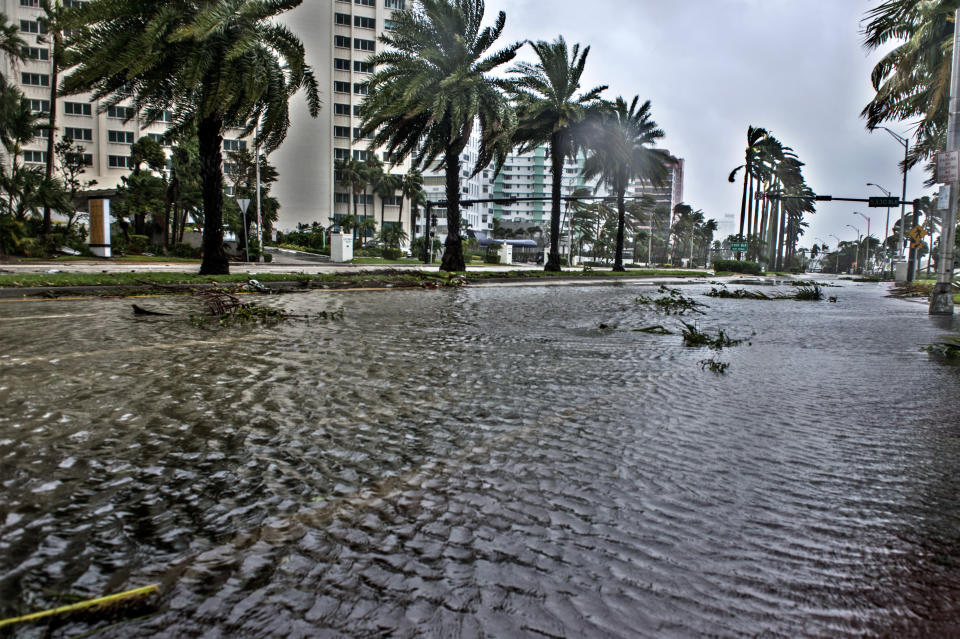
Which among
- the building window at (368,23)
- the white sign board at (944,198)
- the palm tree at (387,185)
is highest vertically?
the building window at (368,23)

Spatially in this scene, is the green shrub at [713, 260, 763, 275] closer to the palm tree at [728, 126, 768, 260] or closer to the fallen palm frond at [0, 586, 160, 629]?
the palm tree at [728, 126, 768, 260]

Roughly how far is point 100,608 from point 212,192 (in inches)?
825

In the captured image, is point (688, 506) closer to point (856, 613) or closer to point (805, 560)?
point (805, 560)

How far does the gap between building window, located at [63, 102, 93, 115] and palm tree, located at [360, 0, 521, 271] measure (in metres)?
60.9

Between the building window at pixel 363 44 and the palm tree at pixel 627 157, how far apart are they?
162 feet

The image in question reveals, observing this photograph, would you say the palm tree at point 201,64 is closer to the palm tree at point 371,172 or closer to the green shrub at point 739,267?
the green shrub at point 739,267

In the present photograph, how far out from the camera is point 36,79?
75.6m

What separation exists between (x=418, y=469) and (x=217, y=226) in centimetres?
2008

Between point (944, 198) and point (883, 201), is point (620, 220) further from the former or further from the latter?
point (944, 198)

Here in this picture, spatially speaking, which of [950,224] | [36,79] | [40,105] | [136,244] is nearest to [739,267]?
[950,224]

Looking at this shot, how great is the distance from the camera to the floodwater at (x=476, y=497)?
209 cm

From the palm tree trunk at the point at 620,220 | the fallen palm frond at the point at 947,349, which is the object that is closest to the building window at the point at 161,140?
the fallen palm frond at the point at 947,349

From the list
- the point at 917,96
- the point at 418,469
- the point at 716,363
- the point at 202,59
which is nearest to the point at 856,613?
the point at 418,469

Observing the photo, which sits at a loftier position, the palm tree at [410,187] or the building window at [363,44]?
the building window at [363,44]
